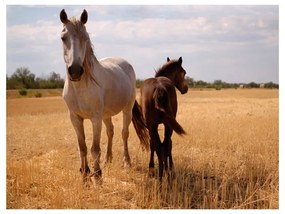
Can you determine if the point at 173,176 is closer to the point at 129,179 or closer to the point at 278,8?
the point at 129,179

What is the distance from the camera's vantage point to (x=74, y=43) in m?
4.52

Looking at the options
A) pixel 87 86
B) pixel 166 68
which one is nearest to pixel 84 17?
pixel 87 86

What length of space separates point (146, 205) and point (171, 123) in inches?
54.1

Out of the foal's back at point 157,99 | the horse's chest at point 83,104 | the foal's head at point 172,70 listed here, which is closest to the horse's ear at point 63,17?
the horse's chest at point 83,104

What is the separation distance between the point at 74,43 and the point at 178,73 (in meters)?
2.70

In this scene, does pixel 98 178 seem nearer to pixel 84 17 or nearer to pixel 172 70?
pixel 84 17

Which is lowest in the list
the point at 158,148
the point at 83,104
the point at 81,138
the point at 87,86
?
the point at 158,148

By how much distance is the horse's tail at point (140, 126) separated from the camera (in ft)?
23.4

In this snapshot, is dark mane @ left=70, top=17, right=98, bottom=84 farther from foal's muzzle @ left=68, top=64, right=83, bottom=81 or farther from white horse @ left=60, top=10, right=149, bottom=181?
foal's muzzle @ left=68, top=64, right=83, bottom=81

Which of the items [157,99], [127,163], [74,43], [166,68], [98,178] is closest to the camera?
[74,43]

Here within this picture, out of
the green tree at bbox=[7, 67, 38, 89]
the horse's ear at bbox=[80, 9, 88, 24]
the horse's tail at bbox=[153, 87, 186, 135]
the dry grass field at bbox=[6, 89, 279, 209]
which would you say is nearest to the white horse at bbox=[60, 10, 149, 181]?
the horse's ear at bbox=[80, 9, 88, 24]

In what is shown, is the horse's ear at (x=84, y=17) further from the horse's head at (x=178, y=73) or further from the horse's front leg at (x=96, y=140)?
the horse's head at (x=178, y=73)
